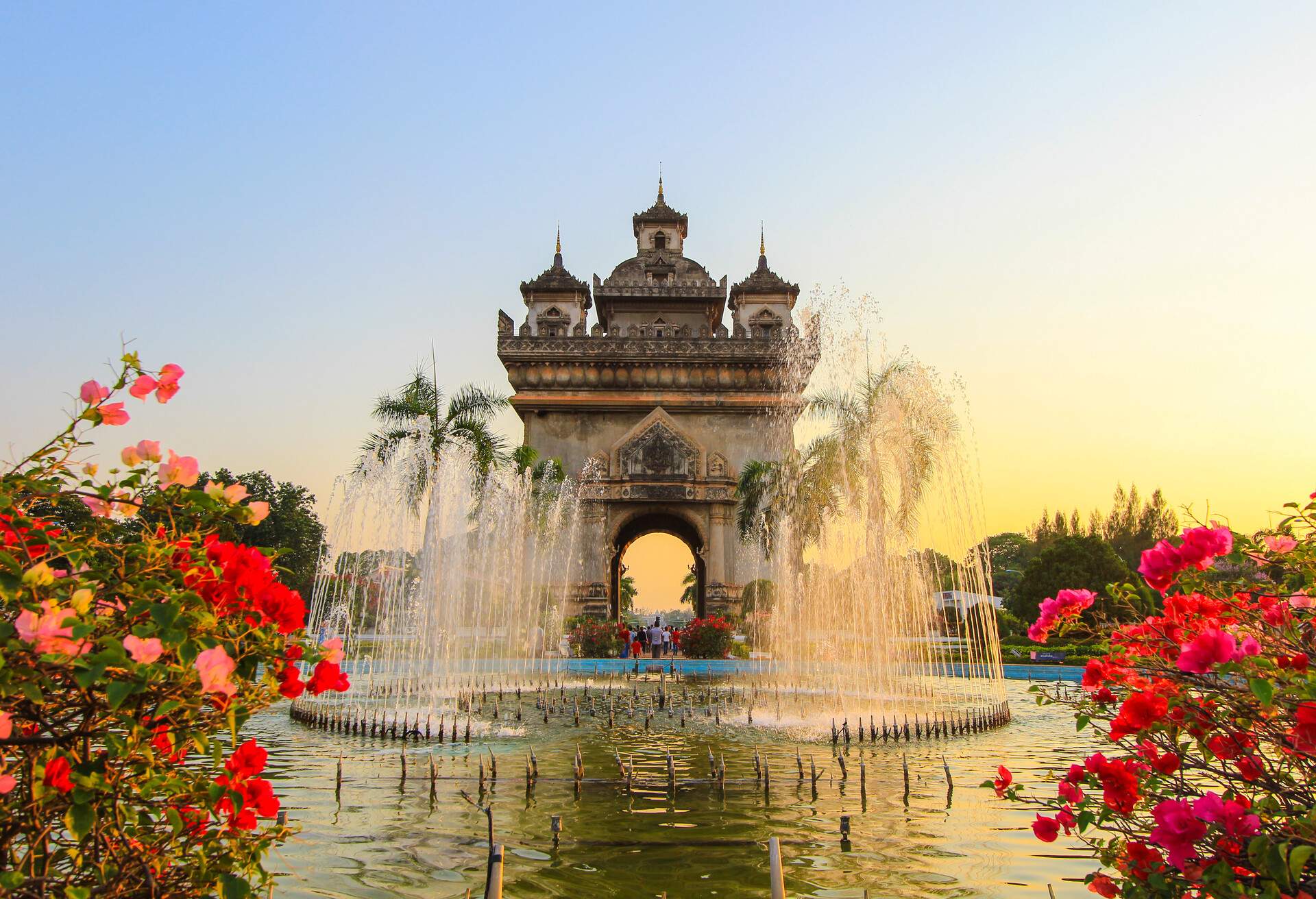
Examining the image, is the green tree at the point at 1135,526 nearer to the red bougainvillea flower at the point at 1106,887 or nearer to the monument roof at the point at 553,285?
the monument roof at the point at 553,285

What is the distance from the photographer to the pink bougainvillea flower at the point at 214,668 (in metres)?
2.59

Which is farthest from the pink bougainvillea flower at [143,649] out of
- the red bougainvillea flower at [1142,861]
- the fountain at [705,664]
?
the fountain at [705,664]

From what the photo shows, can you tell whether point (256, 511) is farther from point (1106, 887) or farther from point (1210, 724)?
point (1210, 724)

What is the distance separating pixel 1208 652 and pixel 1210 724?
0.54 m

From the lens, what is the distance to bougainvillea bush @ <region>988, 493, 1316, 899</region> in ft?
9.91

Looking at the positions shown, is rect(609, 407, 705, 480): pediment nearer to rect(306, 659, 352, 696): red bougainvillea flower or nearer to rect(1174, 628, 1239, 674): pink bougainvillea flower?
rect(306, 659, 352, 696): red bougainvillea flower

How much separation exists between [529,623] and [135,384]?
25982mm

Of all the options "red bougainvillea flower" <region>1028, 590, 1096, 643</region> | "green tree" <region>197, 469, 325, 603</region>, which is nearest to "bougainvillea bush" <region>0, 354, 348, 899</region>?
"red bougainvillea flower" <region>1028, 590, 1096, 643</region>

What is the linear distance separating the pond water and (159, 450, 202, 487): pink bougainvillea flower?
3.95 metres

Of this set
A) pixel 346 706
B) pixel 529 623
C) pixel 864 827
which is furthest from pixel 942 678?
pixel 864 827

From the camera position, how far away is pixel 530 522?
31.5 metres

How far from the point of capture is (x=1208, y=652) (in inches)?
Answer: 121

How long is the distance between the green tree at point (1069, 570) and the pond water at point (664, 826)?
68.3 feet

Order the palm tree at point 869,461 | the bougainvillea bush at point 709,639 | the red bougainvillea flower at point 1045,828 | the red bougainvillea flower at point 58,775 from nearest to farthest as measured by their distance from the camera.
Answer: the red bougainvillea flower at point 58,775
the red bougainvillea flower at point 1045,828
the palm tree at point 869,461
the bougainvillea bush at point 709,639
